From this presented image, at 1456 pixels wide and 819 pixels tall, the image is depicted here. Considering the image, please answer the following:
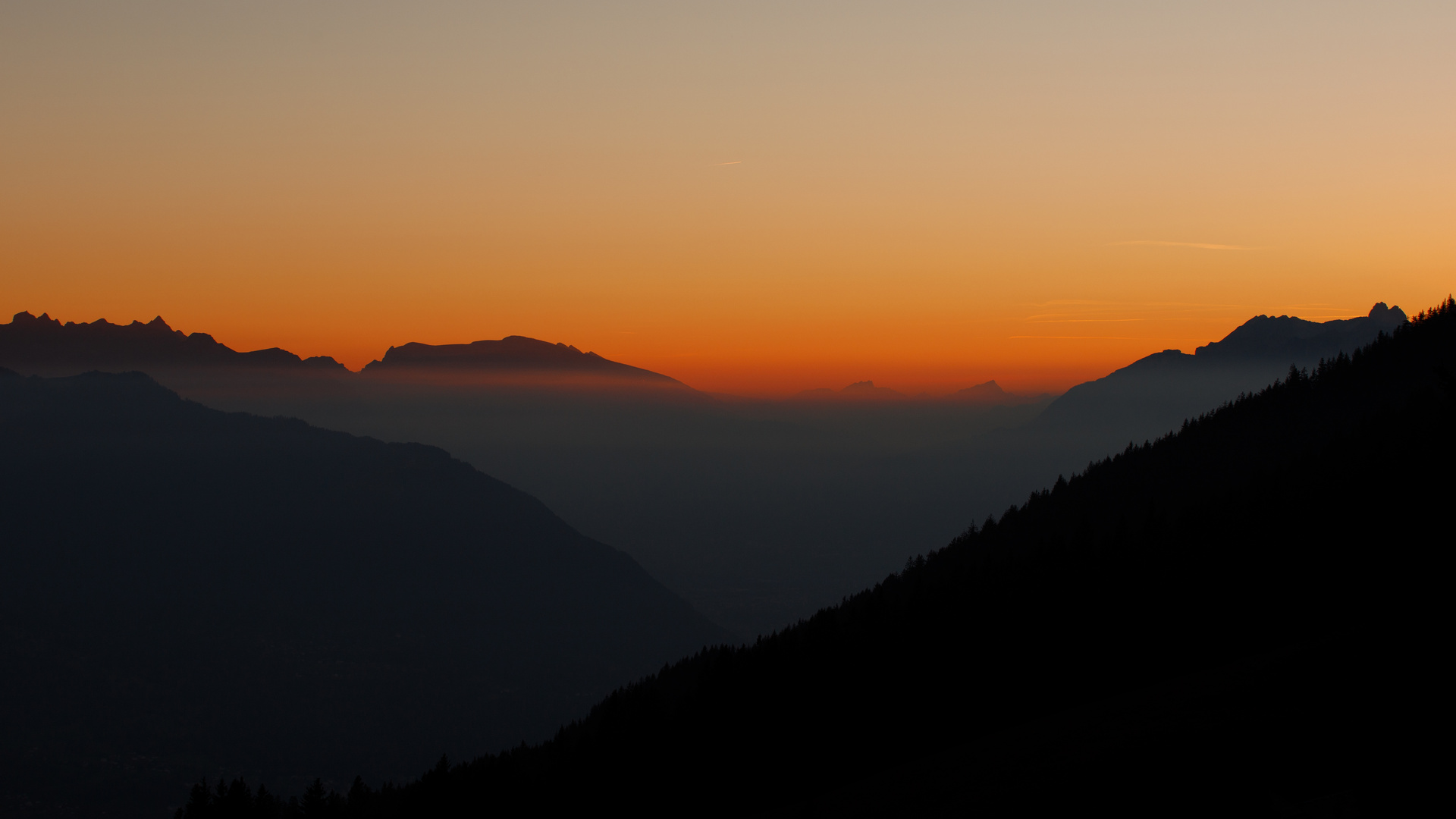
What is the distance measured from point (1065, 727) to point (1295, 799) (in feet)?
103

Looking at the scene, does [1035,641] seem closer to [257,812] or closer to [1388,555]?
[1388,555]

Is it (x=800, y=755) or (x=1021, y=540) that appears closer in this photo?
(x=800, y=755)

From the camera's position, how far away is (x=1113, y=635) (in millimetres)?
95688

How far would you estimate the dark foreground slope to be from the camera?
1779 inches

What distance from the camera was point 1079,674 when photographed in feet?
310

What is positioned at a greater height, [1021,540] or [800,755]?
[1021,540]

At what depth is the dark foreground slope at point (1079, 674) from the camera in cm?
4519

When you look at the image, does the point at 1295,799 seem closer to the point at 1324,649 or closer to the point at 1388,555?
the point at 1324,649

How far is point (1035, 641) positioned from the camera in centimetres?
9919

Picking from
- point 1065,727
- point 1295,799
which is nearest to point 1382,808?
point 1295,799

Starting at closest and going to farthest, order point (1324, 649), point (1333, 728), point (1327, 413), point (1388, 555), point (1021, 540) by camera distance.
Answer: point (1333, 728) < point (1324, 649) < point (1388, 555) < point (1021, 540) < point (1327, 413)

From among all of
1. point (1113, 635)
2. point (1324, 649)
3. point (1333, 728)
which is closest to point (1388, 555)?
point (1113, 635)

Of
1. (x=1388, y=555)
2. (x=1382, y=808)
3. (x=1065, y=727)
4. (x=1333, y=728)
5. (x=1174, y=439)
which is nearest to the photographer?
(x=1382, y=808)

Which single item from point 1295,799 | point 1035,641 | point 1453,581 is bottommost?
point 1035,641
